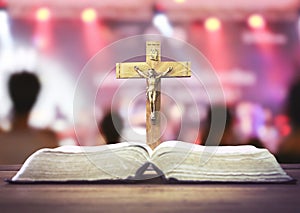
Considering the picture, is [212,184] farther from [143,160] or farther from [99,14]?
[99,14]

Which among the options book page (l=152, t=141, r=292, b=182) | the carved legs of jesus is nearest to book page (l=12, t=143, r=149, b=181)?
book page (l=152, t=141, r=292, b=182)

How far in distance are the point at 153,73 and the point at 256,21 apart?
87 centimetres

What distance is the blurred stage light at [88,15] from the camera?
9.45 ft

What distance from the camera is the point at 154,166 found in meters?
1.75

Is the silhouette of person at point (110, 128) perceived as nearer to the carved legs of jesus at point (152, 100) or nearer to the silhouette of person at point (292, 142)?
the carved legs of jesus at point (152, 100)

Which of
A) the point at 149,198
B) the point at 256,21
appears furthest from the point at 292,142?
the point at 149,198

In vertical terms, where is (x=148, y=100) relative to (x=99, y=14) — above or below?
below

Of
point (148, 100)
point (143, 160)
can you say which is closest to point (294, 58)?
point (148, 100)

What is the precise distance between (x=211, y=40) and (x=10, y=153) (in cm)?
149

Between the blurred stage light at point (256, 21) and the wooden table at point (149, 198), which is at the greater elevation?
the blurred stage light at point (256, 21)

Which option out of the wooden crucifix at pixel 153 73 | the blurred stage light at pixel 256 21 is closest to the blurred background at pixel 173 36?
the blurred stage light at pixel 256 21

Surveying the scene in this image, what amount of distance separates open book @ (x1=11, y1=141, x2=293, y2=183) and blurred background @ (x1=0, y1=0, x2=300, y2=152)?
930 mm

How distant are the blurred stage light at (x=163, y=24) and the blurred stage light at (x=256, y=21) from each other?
51 cm

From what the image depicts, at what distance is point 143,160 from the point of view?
5.99 ft
